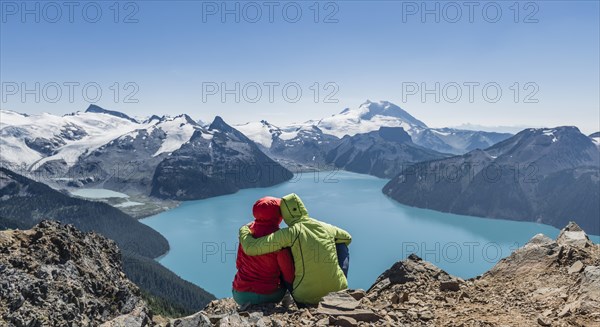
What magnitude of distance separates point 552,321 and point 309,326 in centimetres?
428

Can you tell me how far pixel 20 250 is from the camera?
21906 millimetres

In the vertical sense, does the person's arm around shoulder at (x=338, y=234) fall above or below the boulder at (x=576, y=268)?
above

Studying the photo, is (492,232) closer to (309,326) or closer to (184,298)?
(184,298)

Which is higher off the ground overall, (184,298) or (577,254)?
(577,254)

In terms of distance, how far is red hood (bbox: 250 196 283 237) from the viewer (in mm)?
10805

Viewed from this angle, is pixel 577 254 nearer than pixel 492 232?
Yes

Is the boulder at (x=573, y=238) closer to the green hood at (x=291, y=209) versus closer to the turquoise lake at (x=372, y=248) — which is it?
the green hood at (x=291, y=209)

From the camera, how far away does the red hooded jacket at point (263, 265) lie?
10.7 meters

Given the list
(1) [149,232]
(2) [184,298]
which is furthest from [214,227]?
(2) [184,298]

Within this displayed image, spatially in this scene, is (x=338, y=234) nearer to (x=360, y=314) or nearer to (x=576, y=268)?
(x=360, y=314)

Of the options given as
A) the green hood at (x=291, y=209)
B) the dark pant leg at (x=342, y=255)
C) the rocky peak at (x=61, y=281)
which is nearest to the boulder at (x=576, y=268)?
the dark pant leg at (x=342, y=255)

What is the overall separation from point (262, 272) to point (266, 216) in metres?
1.38

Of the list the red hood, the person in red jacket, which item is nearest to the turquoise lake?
the person in red jacket

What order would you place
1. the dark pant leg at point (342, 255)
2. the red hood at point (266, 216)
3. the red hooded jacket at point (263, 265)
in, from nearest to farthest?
A: the red hooded jacket at point (263, 265) → the red hood at point (266, 216) → the dark pant leg at point (342, 255)
